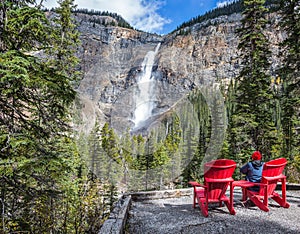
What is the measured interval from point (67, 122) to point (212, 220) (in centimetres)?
788

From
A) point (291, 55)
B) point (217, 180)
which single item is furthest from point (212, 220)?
point (291, 55)

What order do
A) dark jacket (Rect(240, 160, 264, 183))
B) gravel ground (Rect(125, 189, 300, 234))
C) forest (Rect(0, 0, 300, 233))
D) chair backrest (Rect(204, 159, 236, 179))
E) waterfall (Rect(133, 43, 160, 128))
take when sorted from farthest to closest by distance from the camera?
1. waterfall (Rect(133, 43, 160, 128))
2. dark jacket (Rect(240, 160, 264, 183))
3. chair backrest (Rect(204, 159, 236, 179))
4. gravel ground (Rect(125, 189, 300, 234))
5. forest (Rect(0, 0, 300, 233))

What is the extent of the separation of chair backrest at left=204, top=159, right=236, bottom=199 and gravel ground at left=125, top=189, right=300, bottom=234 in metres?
0.41

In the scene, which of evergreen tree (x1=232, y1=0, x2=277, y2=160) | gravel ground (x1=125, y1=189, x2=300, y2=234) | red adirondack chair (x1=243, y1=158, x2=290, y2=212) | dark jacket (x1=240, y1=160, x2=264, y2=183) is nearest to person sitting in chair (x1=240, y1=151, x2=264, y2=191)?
dark jacket (x1=240, y1=160, x2=264, y2=183)

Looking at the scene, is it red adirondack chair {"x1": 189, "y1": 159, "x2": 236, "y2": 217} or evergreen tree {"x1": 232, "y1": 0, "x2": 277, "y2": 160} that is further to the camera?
evergreen tree {"x1": 232, "y1": 0, "x2": 277, "y2": 160}

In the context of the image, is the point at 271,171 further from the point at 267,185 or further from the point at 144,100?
the point at 144,100

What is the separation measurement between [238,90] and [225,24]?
8950cm

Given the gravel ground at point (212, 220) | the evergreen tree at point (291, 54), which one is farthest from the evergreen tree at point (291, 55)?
the gravel ground at point (212, 220)

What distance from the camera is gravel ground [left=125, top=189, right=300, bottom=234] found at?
378 cm

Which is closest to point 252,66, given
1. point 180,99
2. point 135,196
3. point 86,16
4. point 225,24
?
point 180,99

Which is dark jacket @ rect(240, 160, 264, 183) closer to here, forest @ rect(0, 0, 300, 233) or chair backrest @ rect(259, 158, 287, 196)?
chair backrest @ rect(259, 158, 287, 196)

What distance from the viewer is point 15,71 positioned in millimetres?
3172

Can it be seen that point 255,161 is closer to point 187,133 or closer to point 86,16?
point 187,133

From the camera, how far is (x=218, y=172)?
4.51 metres
